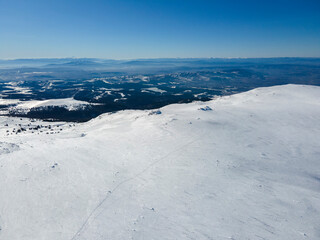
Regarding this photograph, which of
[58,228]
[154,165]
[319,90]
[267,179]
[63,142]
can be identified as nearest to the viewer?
[58,228]

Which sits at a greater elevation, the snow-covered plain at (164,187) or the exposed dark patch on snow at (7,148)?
the exposed dark patch on snow at (7,148)

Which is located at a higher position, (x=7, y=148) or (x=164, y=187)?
(x=7, y=148)

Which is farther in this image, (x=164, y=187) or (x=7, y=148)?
(x=7, y=148)

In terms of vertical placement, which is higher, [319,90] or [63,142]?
[319,90]

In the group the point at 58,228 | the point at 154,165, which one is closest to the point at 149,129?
the point at 154,165

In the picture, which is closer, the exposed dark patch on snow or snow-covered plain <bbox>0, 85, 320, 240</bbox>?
snow-covered plain <bbox>0, 85, 320, 240</bbox>

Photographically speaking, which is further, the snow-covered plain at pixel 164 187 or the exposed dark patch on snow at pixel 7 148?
the exposed dark patch on snow at pixel 7 148

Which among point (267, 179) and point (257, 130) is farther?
point (257, 130)

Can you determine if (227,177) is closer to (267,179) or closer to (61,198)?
(267,179)
